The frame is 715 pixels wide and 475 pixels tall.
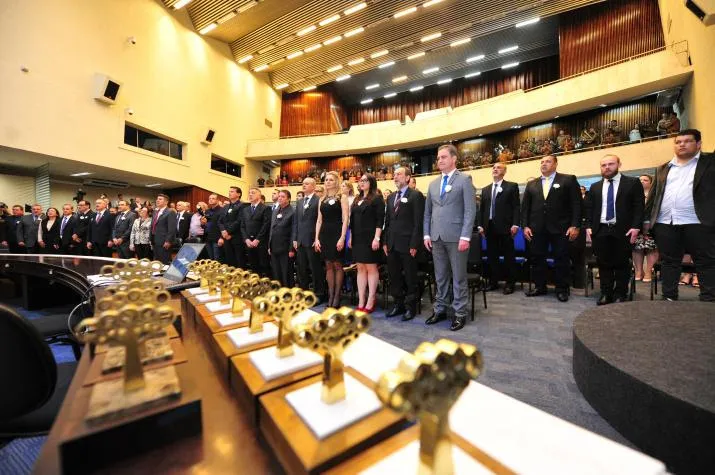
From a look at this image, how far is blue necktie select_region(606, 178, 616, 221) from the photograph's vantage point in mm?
2992

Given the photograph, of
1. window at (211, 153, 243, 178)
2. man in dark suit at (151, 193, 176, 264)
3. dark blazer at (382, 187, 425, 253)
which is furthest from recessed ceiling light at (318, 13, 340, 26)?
dark blazer at (382, 187, 425, 253)

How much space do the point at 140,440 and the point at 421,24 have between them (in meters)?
12.6

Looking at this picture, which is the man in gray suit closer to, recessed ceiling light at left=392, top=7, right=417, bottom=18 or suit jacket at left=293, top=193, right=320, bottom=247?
suit jacket at left=293, top=193, right=320, bottom=247

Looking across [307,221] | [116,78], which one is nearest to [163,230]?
[307,221]

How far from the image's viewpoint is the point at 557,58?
12.0m

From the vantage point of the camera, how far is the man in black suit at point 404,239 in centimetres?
283

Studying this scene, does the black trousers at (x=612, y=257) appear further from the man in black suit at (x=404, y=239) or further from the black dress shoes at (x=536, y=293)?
the man in black suit at (x=404, y=239)

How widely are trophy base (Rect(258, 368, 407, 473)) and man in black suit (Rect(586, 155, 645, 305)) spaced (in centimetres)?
346

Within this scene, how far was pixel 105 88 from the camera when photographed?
7359 millimetres

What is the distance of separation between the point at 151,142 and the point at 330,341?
35.4ft

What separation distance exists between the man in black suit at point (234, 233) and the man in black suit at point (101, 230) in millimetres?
2898

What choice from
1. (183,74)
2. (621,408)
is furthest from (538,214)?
(183,74)

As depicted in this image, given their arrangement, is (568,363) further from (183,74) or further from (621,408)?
(183,74)

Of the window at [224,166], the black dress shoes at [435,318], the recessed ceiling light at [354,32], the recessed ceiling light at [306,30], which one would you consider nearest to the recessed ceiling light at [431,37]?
the recessed ceiling light at [354,32]
